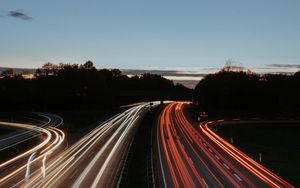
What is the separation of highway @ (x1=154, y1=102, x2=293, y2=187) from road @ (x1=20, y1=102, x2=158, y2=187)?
205 inches

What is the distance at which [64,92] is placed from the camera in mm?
163875

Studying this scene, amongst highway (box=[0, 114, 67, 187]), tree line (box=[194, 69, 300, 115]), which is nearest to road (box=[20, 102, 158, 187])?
highway (box=[0, 114, 67, 187])

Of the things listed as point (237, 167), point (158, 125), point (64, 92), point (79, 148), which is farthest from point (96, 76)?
point (237, 167)

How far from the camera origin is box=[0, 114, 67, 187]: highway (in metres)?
41.5

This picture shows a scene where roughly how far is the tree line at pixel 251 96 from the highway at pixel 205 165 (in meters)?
80.9

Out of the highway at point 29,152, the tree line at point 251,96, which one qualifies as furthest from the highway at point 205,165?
the tree line at point 251,96

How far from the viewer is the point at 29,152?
57.0 meters

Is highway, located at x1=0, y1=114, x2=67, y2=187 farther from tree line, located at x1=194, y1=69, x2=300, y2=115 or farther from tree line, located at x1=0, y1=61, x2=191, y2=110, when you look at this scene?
tree line, located at x1=194, y1=69, x2=300, y2=115

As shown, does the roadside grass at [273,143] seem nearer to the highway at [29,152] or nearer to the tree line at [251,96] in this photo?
the highway at [29,152]

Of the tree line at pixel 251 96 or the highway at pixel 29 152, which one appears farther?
the tree line at pixel 251 96

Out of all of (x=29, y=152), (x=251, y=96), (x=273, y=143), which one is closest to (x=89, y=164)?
(x=29, y=152)

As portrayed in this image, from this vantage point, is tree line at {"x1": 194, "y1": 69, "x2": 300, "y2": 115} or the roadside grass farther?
tree line at {"x1": 194, "y1": 69, "x2": 300, "y2": 115}

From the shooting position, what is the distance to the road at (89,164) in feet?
124

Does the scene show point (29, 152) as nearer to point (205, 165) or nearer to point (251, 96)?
point (205, 165)
